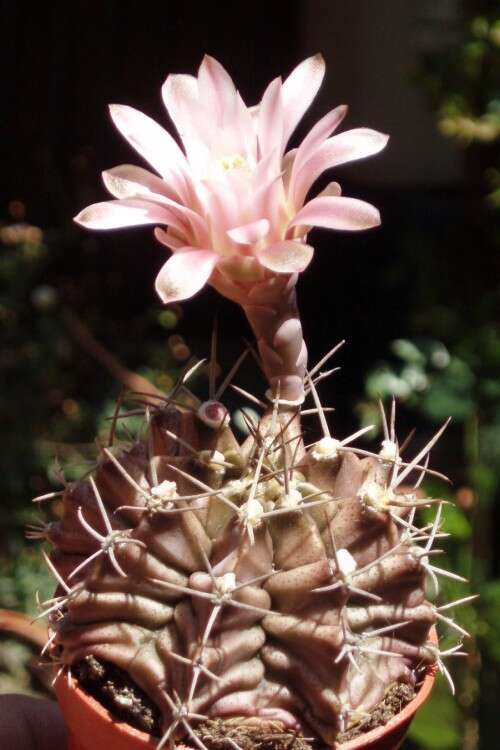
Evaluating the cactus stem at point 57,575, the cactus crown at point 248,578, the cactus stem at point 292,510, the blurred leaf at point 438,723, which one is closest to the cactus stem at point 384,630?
the cactus crown at point 248,578

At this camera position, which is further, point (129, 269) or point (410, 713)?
point (129, 269)

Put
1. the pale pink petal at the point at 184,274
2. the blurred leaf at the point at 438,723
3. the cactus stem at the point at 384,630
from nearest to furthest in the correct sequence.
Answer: the pale pink petal at the point at 184,274, the cactus stem at the point at 384,630, the blurred leaf at the point at 438,723

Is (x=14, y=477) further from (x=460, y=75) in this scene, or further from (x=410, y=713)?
(x=410, y=713)

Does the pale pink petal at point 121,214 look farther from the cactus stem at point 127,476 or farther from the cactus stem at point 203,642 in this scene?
the cactus stem at point 203,642

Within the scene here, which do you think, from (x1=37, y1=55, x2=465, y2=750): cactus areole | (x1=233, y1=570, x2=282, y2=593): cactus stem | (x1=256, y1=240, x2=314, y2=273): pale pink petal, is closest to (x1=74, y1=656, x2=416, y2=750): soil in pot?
(x1=37, y1=55, x2=465, y2=750): cactus areole

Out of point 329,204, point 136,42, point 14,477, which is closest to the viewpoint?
point 329,204

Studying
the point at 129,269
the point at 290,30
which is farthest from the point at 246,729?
the point at 290,30

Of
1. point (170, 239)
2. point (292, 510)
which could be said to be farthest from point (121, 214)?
point (292, 510)
